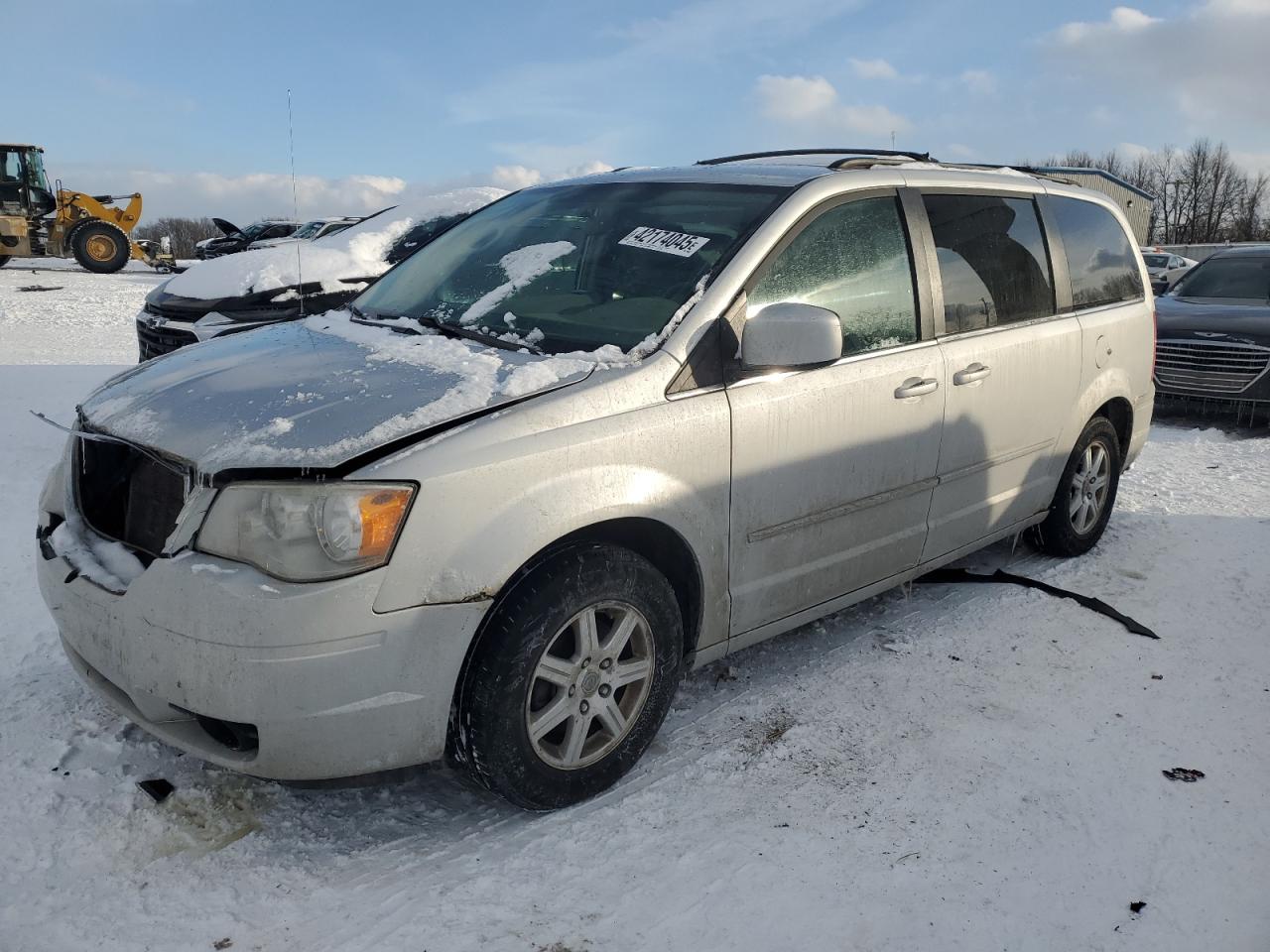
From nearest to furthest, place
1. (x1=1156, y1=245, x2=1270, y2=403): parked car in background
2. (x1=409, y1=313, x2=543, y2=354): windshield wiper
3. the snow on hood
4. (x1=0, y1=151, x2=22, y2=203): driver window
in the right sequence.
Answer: (x1=409, y1=313, x2=543, y2=354): windshield wiper
the snow on hood
(x1=1156, y1=245, x2=1270, y2=403): parked car in background
(x1=0, y1=151, x2=22, y2=203): driver window

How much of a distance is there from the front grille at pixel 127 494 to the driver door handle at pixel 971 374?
8.62ft

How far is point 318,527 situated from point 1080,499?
150 inches

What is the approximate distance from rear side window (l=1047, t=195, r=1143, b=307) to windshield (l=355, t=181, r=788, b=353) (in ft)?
6.43

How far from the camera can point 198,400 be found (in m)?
2.63

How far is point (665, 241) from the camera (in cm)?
316

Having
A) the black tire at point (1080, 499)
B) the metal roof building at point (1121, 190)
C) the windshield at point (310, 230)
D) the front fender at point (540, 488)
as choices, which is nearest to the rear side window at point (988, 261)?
the black tire at point (1080, 499)

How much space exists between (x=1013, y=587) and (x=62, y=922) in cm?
379

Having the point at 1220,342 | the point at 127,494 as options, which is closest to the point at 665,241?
the point at 127,494

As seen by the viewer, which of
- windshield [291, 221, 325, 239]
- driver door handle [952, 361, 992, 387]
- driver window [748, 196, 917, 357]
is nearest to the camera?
driver window [748, 196, 917, 357]

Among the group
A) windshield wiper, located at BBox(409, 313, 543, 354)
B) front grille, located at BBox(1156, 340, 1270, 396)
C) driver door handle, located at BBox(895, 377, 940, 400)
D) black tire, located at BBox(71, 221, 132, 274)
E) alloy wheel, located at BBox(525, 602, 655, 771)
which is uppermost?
black tire, located at BBox(71, 221, 132, 274)

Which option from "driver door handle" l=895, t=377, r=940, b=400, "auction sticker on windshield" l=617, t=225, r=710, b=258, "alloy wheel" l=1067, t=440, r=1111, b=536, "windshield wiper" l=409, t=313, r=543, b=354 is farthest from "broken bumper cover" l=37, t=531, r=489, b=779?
"alloy wheel" l=1067, t=440, r=1111, b=536

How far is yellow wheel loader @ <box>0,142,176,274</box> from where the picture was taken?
2180 centimetres

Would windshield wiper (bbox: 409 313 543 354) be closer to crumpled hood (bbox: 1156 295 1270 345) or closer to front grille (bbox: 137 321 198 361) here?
front grille (bbox: 137 321 198 361)

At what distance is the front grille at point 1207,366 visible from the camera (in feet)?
26.4
